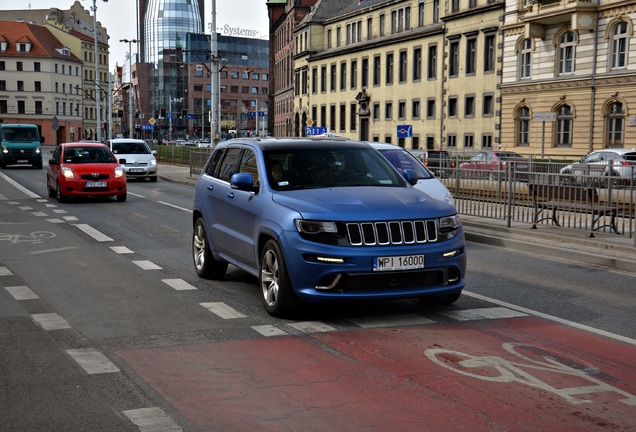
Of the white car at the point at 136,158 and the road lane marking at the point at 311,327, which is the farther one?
the white car at the point at 136,158

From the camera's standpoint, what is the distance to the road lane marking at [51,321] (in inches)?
305

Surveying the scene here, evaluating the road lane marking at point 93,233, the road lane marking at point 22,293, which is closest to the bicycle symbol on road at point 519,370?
the road lane marking at point 22,293

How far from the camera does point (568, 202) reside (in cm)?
1512

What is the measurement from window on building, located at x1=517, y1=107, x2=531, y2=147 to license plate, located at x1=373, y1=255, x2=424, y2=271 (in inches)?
1798

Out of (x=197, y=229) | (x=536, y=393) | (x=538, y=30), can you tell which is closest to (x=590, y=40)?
(x=538, y=30)

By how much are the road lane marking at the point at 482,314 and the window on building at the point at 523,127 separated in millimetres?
44772

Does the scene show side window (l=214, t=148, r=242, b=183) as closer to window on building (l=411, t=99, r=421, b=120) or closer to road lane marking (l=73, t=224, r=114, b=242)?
road lane marking (l=73, t=224, r=114, b=242)

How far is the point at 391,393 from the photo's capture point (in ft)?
18.7

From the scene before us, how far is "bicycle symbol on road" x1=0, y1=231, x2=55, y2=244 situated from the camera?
14523 millimetres

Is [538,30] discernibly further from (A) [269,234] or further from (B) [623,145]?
(A) [269,234]

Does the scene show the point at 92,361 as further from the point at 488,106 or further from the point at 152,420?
the point at 488,106

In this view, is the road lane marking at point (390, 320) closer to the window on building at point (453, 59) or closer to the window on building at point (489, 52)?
the window on building at point (489, 52)

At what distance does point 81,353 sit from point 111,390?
43.4 inches

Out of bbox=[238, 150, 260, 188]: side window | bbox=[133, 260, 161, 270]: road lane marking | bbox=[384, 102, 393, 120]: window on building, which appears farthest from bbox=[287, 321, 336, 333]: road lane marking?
bbox=[384, 102, 393, 120]: window on building
